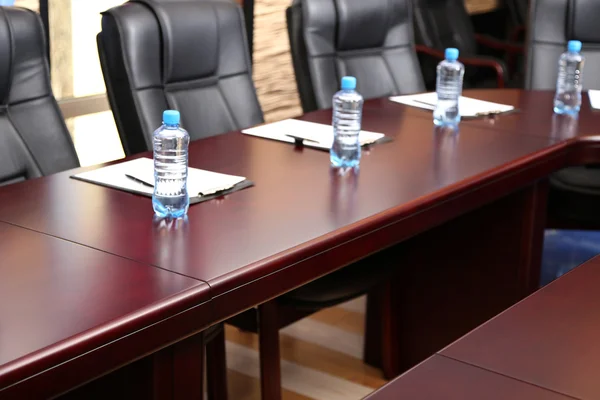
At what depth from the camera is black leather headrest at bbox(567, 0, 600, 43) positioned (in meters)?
3.33

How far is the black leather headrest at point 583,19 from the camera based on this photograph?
3.33 m

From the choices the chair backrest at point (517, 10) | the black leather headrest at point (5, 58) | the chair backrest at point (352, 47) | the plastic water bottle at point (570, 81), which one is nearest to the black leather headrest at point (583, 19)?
the plastic water bottle at point (570, 81)

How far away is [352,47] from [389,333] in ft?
3.22

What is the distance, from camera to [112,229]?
1492mm

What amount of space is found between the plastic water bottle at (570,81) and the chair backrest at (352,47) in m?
0.50

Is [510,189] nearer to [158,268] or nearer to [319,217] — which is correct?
[319,217]

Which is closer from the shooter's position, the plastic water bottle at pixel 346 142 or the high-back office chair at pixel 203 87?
the plastic water bottle at pixel 346 142

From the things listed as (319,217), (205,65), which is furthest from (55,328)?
(205,65)

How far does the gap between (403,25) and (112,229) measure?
75.9 inches

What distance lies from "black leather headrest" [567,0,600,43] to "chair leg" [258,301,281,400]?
1882 millimetres

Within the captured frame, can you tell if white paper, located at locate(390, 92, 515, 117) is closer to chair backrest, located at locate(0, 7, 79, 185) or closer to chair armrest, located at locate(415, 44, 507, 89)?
chair backrest, located at locate(0, 7, 79, 185)

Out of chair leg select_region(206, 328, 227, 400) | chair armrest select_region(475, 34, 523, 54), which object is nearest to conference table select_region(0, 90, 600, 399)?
chair leg select_region(206, 328, 227, 400)

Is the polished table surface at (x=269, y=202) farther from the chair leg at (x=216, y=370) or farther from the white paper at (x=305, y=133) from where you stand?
the chair leg at (x=216, y=370)

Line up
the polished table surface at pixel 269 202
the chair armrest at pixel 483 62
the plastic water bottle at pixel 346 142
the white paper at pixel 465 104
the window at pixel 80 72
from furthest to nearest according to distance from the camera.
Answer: the chair armrest at pixel 483 62
the window at pixel 80 72
the white paper at pixel 465 104
the plastic water bottle at pixel 346 142
the polished table surface at pixel 269 202
